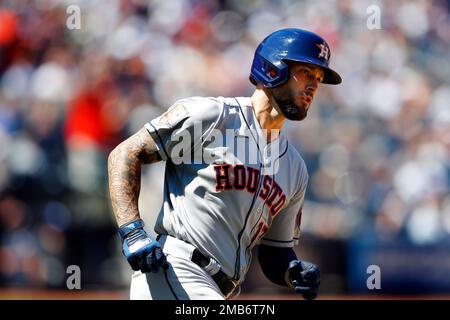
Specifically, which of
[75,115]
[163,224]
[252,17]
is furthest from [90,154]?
[163,224]

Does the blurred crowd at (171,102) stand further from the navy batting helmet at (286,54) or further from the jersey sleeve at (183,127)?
the jersey sleeve at (183,127)

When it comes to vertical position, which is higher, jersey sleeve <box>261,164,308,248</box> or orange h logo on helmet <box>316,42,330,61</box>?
orange h logo on helmet <box>316,42,330,61</box>

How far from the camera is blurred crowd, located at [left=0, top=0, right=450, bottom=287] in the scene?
7.91m

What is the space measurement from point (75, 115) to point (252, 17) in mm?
2157

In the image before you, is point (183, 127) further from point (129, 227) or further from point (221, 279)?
point (221, 279)

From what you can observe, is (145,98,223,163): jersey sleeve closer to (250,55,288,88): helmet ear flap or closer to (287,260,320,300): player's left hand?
(250,55,288,88): helmet ear flap

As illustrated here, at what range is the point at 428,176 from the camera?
8266 millimetres

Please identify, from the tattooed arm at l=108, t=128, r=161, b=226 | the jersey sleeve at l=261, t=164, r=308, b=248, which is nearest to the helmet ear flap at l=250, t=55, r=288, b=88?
the jersey sleeve at l=261, t=164, r=308, b=248

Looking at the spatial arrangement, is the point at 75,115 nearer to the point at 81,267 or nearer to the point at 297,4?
the point at 81,267

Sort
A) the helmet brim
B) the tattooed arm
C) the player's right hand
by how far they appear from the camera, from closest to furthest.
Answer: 1. the player's right hand
2. the tattooed arm
3. the helmet brim

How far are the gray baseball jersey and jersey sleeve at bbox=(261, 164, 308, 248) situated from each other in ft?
0.74

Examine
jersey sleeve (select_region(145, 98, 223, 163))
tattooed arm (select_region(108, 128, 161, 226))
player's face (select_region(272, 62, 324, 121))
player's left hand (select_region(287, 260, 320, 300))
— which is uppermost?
player's face (select_region(272, 62, 324, 121))
